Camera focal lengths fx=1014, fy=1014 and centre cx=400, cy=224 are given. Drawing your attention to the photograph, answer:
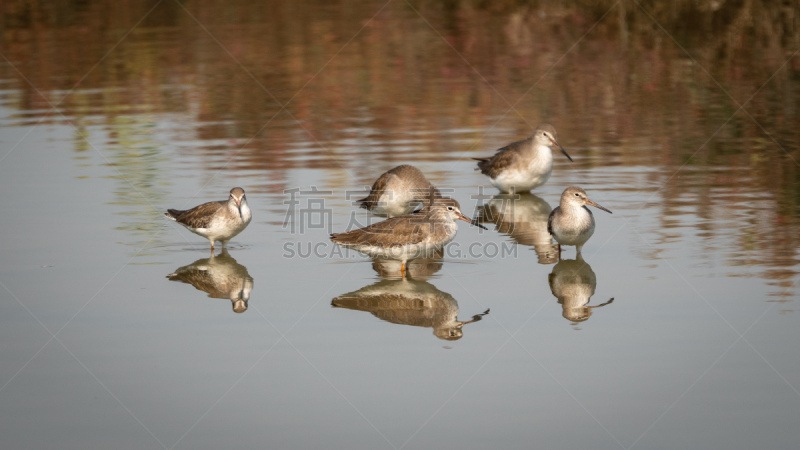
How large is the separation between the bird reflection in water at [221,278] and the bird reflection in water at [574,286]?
3585 millimetres

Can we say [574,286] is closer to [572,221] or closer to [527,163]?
[572,221]

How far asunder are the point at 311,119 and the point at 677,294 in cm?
1367

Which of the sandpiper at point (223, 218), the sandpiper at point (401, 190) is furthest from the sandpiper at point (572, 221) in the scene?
the sandpiper at point (223, 218)

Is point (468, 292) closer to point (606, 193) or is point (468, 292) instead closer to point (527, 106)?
point (606, 193)

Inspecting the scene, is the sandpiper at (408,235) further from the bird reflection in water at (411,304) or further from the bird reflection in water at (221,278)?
the bird reflection in water at (221,278)

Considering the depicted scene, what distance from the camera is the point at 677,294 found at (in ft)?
37.0

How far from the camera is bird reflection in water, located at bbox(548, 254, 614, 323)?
36.0 feet

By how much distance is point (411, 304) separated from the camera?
11438 mm

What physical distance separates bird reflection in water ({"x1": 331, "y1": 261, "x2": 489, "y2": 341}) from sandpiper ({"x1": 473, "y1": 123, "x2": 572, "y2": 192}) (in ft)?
15.9

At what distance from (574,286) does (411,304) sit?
6.51 ft

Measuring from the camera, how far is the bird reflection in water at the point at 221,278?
1185 centimetres

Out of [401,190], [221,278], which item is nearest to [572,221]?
[401,190]

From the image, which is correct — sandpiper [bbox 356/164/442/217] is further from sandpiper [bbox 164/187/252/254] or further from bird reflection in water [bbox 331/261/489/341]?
A: bird reflection in water [bbox 331/261/489/341]

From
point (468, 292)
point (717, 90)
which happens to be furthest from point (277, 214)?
point (717, 90)
